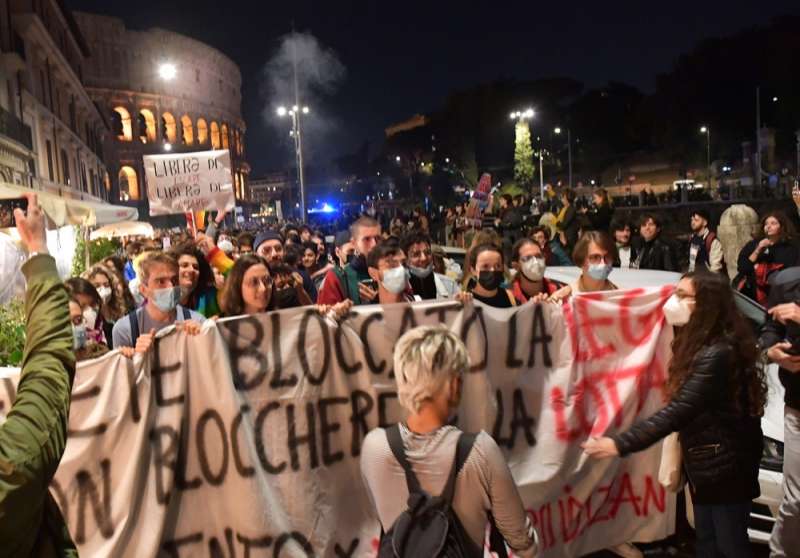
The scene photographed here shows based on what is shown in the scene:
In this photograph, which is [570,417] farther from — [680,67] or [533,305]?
[680,67]

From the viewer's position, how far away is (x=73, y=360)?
1765 millimetres

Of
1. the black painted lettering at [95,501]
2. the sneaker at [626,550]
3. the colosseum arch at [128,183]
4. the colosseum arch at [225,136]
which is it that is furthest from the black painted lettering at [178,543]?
the colosseum arch at [225,136]

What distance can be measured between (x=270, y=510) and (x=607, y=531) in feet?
6.11

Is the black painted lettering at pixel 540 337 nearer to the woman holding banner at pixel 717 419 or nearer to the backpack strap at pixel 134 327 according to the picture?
the woman holding banner at pixel 717 419

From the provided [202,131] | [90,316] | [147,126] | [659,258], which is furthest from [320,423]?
[202,131]

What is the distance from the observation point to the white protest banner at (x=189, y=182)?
969 cm

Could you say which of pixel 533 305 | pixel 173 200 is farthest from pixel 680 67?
pixel 533 305

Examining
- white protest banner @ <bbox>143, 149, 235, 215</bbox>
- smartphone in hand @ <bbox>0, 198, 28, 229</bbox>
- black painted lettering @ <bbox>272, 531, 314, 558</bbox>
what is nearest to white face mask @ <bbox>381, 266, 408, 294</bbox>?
black painted lettering @ <bbox>272, 531, 314, 558</bbox>

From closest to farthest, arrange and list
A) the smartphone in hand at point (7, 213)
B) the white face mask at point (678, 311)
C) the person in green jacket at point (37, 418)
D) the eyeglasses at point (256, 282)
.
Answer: the person in green jacket at point (37, 418) → the white face mask at point (678, 311) → the eyeglasses at point (256, 282) → the smartphone in hand at point (7, 213)

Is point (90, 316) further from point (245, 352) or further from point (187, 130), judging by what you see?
point (187, 130)

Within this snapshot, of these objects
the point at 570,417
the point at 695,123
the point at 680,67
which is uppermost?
the point at 680,67

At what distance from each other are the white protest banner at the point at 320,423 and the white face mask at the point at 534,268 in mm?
968

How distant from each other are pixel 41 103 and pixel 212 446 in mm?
32135

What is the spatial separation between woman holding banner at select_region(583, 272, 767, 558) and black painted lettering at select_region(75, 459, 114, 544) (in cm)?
220
